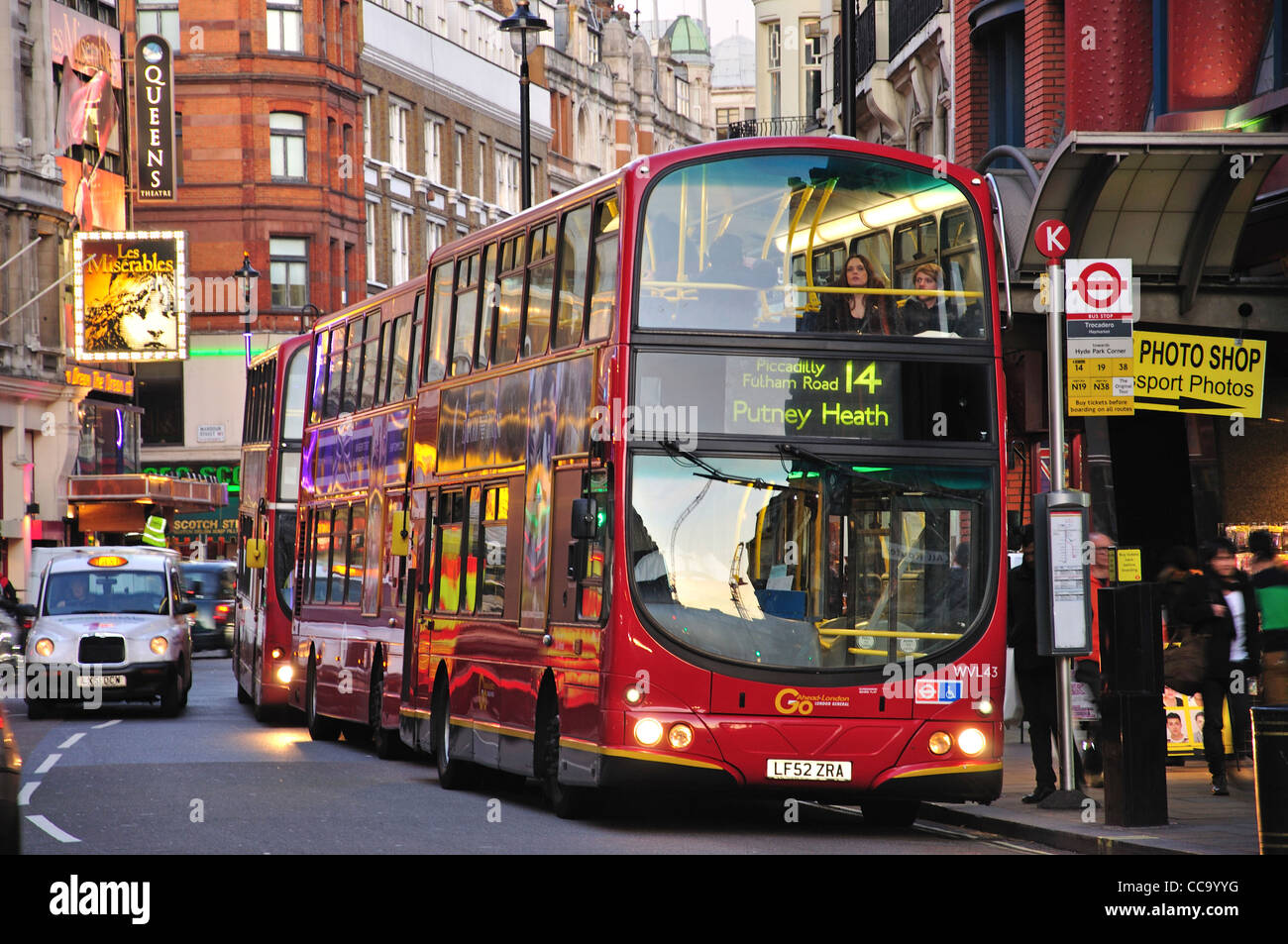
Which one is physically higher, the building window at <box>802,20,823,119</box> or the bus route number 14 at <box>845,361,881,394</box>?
the building window at <box>802,20,823,119</box>

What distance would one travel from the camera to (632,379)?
15.0 m

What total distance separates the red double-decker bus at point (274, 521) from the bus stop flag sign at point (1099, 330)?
Answer: 1421 cm

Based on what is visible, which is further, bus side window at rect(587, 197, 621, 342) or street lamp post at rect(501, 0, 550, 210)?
street lamp post at rect(501, 0, 550, 210)

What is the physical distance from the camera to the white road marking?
1452 centimetres

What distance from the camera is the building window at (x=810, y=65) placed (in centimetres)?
5122

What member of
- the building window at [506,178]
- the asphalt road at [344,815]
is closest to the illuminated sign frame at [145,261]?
the asphalt road at [344,815]

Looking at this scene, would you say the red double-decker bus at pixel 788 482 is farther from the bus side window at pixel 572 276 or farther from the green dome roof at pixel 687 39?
the green dome roof at pixel 687 39

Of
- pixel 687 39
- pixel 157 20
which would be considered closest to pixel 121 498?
pixel 157 20

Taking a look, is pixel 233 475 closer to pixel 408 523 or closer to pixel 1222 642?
pixel 408 523

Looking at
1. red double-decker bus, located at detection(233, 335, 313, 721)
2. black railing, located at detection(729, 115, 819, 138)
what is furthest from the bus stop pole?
black railing, located at detection(729, 115, 819, 138)

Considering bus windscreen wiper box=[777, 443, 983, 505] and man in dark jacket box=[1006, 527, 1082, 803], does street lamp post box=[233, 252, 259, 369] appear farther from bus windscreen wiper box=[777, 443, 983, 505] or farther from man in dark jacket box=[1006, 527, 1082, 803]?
bus windscreen wiper box=[777, 443, 983, 505]

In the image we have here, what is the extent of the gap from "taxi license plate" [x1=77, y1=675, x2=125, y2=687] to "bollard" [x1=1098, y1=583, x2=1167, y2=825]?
700 inches
